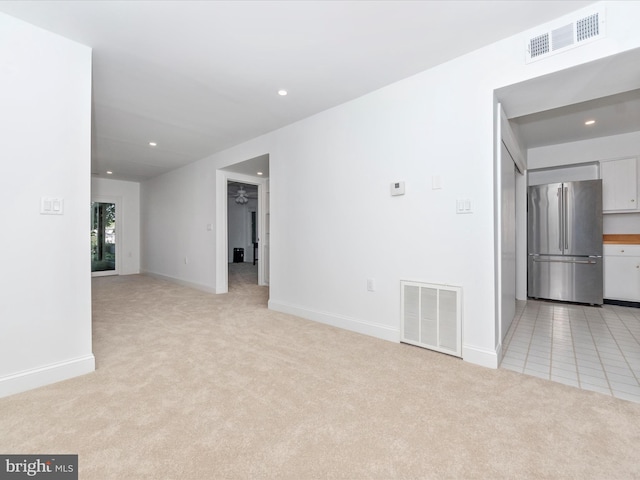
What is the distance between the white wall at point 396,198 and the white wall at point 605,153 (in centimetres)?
351

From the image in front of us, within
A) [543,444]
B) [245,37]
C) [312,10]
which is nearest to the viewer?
[543,444]

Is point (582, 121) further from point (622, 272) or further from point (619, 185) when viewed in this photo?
point (622, 272)

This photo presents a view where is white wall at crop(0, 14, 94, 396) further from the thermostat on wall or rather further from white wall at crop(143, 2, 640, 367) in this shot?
the thermostat on wall

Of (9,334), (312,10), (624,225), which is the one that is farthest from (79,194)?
(624,225)

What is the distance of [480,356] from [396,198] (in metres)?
1.56

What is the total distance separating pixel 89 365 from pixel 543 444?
2990 millimetres

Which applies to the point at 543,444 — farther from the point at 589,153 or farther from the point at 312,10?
the point at 589,153

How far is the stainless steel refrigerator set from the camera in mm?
4438

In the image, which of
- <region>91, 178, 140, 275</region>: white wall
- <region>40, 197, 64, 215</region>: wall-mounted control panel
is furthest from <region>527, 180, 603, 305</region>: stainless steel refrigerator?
<region>91, 178, 140, 275</region>: white wall

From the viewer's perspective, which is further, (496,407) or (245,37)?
(245,37)

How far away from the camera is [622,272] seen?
442 centimetres

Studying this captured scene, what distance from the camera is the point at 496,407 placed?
1824 millimetres

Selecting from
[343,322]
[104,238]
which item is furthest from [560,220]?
[104,238]

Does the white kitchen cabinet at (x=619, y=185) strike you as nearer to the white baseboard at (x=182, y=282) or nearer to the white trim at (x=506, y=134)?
the white trim at (x=506, y=134)
